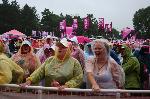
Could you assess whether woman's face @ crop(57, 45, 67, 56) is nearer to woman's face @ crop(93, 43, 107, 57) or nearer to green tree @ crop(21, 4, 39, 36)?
woman's face @ crop(93, 43, 107, 57)

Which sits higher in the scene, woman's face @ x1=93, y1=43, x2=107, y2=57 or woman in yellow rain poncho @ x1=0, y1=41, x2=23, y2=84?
woman's face @ x1=93, y1=43, x2=107, y2=57

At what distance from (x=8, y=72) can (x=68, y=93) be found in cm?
109

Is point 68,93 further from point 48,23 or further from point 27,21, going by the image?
point 48,23

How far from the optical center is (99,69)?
21.7 ft

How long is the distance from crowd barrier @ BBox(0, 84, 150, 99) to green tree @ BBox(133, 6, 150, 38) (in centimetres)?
12132

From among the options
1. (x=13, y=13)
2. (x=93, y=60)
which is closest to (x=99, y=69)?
(x=93, y=60)

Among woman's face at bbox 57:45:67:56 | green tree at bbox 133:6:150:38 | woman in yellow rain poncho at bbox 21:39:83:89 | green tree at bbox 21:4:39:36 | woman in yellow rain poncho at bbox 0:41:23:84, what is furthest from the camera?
green tree at bbox 133:6:150:38

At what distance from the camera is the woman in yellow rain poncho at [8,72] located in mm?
6518

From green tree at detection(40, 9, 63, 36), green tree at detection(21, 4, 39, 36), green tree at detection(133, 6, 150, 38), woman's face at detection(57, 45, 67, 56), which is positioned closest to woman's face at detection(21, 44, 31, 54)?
woman's face at detection(57, 45, 67, 56)

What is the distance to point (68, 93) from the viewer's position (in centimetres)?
604

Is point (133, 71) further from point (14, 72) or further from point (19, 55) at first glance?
point (14, 72)

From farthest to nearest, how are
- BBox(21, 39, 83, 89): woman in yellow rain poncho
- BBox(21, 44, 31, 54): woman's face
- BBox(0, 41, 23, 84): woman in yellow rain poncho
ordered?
1. BBox(21, 44, 31, 54): woman's face
2. BBox(21, 39, 83, 89): woman in yellow rain poncho
3. BBox(0, 41, 23, 84): woman in yellow rain poncho

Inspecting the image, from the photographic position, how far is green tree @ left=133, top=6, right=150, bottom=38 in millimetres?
134700

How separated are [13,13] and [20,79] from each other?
334ft
